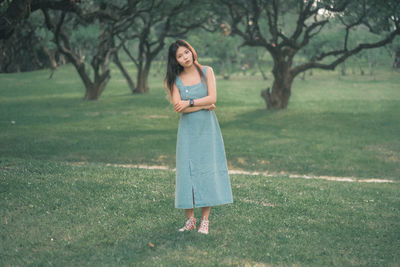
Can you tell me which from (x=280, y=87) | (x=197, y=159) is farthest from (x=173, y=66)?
(x=280, y=87)

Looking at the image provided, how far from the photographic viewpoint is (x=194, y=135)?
5.96 metres

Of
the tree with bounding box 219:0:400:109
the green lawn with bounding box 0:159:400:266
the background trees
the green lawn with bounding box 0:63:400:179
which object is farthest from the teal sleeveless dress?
the tree with bounding box 219:0:400:109

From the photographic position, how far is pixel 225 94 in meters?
39.9

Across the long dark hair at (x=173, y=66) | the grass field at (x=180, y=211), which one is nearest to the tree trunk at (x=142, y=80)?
the grass field at (x=180, y=211)

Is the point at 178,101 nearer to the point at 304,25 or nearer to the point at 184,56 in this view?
the point at 184,56

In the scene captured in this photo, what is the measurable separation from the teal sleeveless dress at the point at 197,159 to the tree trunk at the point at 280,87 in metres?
20.1

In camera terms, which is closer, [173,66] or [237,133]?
[173,66]

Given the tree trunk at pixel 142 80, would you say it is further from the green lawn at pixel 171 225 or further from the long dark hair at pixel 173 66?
the long dark hair at pixel 173 66

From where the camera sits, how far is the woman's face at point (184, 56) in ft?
19.2

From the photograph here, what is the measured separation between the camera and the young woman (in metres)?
5.93

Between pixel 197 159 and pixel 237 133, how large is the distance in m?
14.6

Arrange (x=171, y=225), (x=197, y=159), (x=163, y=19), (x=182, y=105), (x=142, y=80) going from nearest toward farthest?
(x=182, y=105), (x=197, y=159), (x=171, y=225), (x=163, y=19), (x=142, y=80)

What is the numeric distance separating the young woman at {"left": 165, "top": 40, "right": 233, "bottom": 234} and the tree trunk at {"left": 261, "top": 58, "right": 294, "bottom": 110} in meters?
20.1

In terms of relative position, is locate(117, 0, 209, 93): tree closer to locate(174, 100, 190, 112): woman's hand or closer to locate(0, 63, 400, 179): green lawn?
locate(0, 63, 400, 179): green lawn
